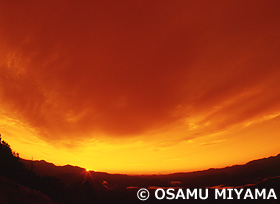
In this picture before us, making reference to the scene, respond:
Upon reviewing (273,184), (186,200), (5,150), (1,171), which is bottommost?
(186,200)

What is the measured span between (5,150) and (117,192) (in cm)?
4353

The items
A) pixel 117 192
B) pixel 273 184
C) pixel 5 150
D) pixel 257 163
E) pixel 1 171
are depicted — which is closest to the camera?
pixel 1 171

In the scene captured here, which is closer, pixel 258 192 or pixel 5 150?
pixel 5 150

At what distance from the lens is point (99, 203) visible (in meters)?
68.6

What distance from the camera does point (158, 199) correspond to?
73312 mm

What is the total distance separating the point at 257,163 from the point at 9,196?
127086 millimetres

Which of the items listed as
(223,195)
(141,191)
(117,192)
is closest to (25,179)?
(117,192)

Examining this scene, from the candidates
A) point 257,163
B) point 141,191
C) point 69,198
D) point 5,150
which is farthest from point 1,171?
point 257,163

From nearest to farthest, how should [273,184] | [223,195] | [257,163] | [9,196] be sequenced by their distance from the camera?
[9,196]
[273,184]
[223,195]
[257,163]

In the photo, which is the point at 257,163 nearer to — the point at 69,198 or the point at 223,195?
the point at 223,195

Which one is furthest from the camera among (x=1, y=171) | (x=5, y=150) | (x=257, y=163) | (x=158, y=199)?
(x=257, y=163)

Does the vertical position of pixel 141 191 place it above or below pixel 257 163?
below

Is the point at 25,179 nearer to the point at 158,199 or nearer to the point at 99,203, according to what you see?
the point at 99,203

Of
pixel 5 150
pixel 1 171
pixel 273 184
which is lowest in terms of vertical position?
pixel 273 184
